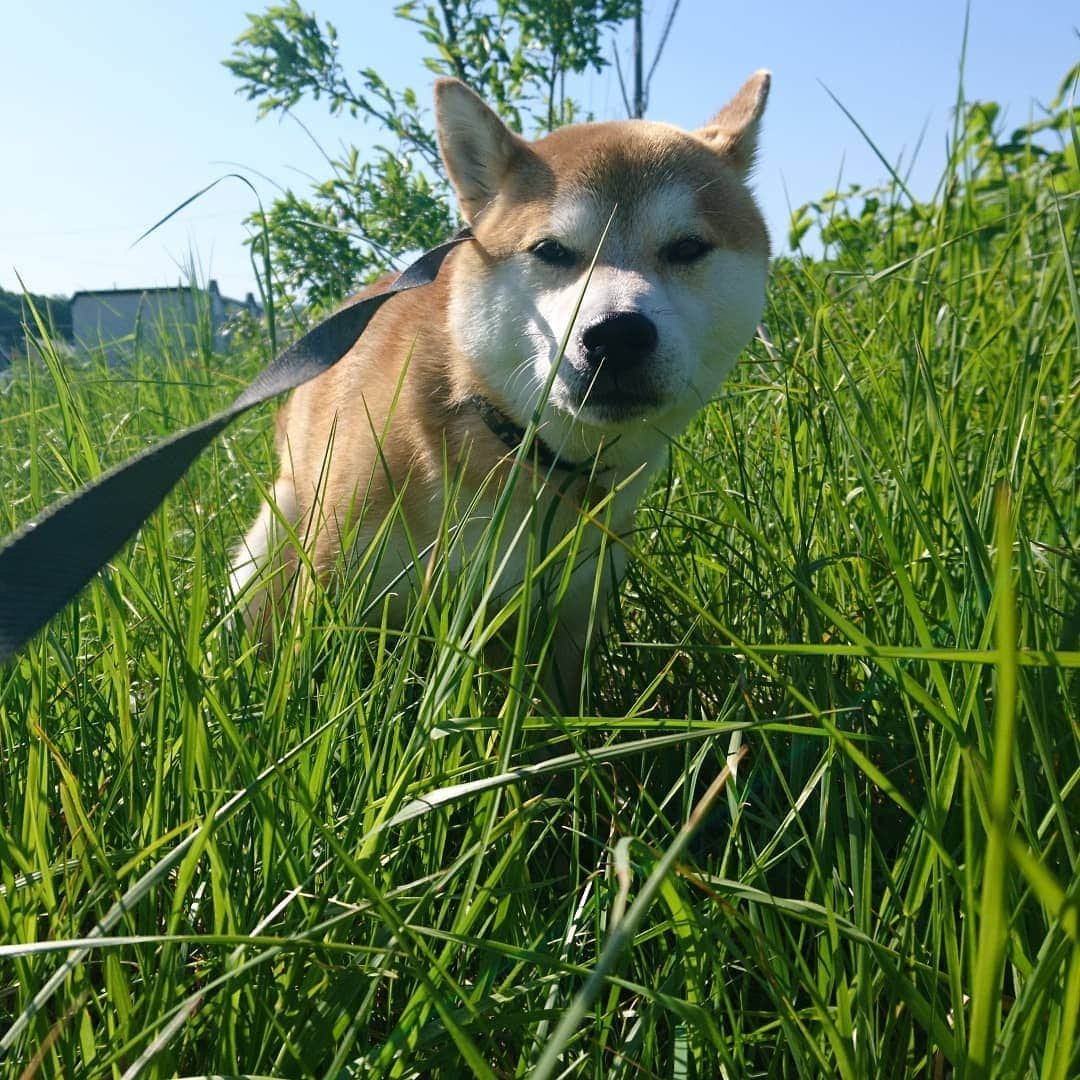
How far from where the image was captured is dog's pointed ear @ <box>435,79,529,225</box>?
2.27 meters

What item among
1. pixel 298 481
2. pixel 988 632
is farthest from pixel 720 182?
pixel 988 632

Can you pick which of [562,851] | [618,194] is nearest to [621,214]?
[618,194]

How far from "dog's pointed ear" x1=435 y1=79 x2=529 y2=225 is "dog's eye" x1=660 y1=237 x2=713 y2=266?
1.44 ft

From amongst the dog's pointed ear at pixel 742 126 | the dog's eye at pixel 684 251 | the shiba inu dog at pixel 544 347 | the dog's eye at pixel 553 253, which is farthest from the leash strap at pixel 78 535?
the dog's pointed ear at pixel 742 126

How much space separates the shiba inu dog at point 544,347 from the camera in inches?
74.2

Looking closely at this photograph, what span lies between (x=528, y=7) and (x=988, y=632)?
22.4 ft

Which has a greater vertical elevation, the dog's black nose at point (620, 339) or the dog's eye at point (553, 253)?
the dog's eye at point (553, 253)

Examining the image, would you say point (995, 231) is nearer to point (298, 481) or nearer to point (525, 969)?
point (298, 481)

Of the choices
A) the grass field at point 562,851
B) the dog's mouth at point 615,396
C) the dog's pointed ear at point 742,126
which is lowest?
the grass field at point 562,851

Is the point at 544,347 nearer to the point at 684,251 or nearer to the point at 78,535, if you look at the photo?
the point at 684,251

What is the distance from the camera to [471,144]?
7.60 ft

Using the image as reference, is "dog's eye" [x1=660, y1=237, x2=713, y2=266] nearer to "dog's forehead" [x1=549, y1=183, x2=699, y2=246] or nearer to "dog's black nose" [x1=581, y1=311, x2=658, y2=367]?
"dog's forehead" [x1=549, y1=183, x2=699, y2=246]

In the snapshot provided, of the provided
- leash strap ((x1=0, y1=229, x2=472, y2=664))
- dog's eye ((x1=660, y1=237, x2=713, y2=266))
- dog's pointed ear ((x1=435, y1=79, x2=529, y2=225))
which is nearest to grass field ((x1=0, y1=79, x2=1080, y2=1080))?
leash strap ((x1=0, y1=229, x2=472, y2=664))

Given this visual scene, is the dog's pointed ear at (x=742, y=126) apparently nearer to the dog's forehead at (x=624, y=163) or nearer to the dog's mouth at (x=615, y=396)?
the dog's forehead at (x=624, y=163)
